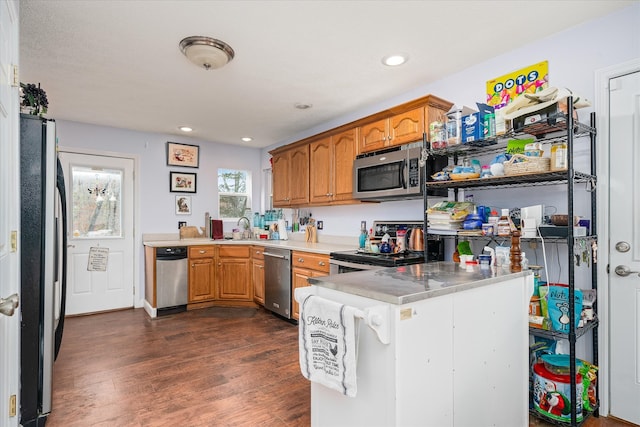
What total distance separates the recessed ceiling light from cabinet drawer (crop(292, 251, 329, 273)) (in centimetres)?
181

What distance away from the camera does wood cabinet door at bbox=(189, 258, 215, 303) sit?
4.50 meters

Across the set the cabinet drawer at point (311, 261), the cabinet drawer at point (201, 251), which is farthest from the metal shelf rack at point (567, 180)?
the cabinet drawer at point (201, 251)

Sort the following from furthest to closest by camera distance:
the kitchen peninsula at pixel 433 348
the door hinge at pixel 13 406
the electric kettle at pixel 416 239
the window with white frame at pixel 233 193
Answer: the window with white frame at pixel 233 193, the electric kettle at pixel 416 239, the door hinge at pixel 13 406, the kitchen peninsula at pixel 433 348

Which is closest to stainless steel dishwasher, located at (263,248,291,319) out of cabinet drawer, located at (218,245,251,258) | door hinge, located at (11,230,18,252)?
cabinet drawer, located at (218,245,251,258)

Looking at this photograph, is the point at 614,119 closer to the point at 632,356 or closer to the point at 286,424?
the point at 632,356

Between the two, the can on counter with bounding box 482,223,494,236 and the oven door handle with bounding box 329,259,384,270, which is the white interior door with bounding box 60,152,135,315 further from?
the can on counter with bounding box 482,223,494,236

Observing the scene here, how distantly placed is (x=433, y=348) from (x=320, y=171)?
2912 mm

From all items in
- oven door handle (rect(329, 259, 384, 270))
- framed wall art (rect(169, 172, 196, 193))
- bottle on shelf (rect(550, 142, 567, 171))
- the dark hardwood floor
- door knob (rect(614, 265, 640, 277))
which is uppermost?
framed wall art (rect(169, 172, 196, 193))

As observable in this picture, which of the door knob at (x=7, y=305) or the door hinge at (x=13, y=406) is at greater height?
the door knob at (x=7, y=305)

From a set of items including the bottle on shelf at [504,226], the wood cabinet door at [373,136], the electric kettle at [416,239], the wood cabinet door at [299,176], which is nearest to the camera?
the bottle on shelf at [504,226]

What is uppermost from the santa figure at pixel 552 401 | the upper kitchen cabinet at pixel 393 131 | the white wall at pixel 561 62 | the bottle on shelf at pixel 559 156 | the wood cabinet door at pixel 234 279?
A: the white wall at pixel 561 62

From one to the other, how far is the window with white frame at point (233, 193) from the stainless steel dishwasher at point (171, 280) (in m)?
1.19

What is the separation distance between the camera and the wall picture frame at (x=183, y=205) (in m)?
5.04

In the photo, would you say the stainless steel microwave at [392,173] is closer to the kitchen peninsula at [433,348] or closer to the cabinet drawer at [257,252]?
the kitchen peninsula at [433,348]
